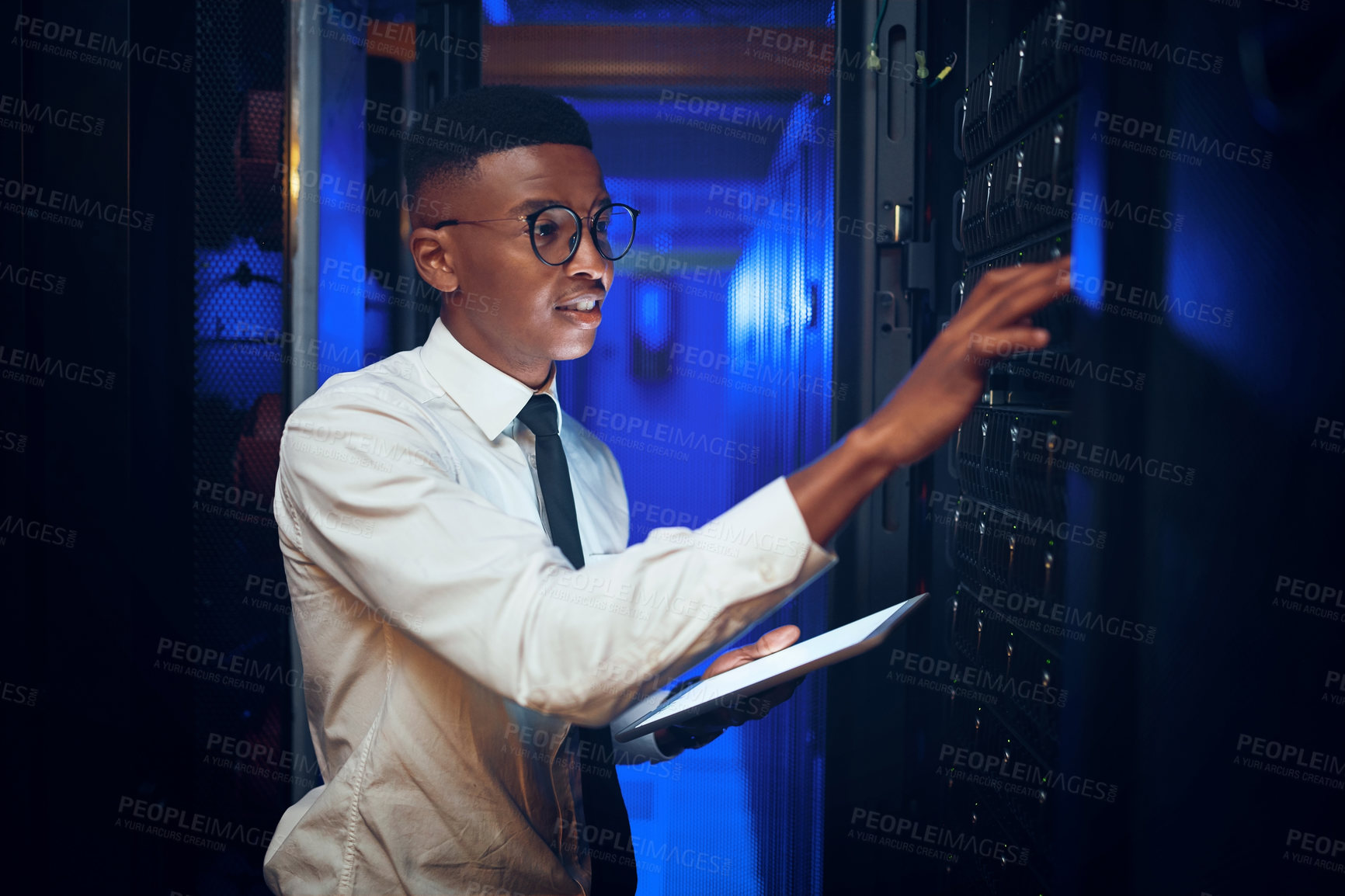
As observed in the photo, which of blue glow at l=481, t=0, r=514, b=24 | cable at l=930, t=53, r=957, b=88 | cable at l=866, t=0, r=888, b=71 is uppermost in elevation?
blue glow at l=481, t=0, r=514, b=24

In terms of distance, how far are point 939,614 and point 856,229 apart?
0.69m

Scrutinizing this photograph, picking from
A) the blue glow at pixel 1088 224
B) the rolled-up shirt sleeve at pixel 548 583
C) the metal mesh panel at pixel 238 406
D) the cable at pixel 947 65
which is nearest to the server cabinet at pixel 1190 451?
the blue glow at pixel 1088 224

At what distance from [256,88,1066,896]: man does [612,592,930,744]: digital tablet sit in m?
0.05

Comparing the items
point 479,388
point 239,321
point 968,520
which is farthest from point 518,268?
point 968,520

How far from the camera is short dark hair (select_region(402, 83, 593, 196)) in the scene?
1402 millimetres

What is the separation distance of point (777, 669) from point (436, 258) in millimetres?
947

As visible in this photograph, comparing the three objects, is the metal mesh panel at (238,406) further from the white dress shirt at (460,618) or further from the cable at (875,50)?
the cable at (875,50)

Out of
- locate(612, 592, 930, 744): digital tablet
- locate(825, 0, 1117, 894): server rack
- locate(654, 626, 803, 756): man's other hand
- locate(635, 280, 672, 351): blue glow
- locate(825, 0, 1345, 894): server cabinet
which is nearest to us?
locate(825, 0, 1345, 894): server cabinet

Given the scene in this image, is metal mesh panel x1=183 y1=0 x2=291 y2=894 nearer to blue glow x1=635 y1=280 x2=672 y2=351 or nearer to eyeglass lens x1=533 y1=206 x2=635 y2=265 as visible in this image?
eyeglass lens x1=533 y1=206 x2=635 y2=265

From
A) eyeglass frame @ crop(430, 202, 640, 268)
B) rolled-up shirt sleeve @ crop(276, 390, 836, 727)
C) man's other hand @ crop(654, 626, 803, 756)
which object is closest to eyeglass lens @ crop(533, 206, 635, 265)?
eyeglass frame @ crop(430, 202, 640, 268)

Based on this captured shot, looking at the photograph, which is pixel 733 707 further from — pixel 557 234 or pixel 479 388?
pixel 557 234

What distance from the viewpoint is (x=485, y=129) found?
141cm

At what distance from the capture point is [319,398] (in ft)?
3.75

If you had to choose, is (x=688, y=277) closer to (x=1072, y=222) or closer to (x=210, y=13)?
(x=1072, y=222)
